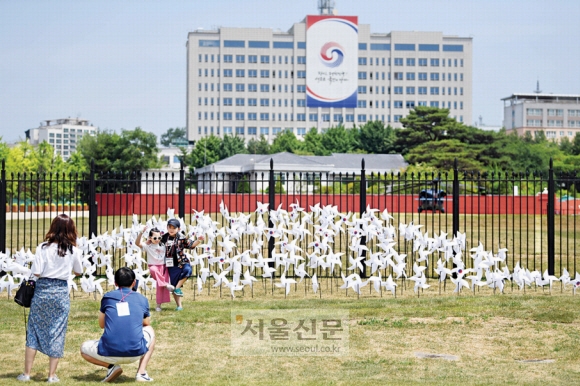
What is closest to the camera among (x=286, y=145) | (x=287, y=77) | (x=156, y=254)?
(x=156, y=254)

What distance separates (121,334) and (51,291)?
796 millimetres

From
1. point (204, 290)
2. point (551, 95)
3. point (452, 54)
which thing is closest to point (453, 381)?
point (204, 290)

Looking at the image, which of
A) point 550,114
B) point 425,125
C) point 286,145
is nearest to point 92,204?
point 425,125

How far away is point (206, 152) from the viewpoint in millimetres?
99062

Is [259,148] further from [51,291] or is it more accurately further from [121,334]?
[121,334]

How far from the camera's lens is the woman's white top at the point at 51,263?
7.52 metres

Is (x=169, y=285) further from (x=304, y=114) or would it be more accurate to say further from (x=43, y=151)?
(x=304, y=114)

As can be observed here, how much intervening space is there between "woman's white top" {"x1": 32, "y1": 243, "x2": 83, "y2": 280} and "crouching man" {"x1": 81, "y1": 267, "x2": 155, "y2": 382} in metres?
0.47

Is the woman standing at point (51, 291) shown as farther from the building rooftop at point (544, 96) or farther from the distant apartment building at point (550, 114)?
the building rooftop at point (544, 96)

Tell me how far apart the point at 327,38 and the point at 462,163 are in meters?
74.6

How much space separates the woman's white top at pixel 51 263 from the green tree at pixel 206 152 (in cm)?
9054

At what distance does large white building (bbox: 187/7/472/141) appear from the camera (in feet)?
481

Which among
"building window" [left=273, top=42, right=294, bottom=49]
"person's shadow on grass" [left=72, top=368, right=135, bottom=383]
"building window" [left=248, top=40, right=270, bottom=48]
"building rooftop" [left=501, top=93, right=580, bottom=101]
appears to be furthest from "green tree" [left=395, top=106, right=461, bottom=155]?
"building rooftop" [left=501, top=93, right=580, bottom=101]

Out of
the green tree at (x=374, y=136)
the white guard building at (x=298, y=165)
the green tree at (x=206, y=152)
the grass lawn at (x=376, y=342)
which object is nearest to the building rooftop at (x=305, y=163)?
the white guard building at (x=298, y=165)
